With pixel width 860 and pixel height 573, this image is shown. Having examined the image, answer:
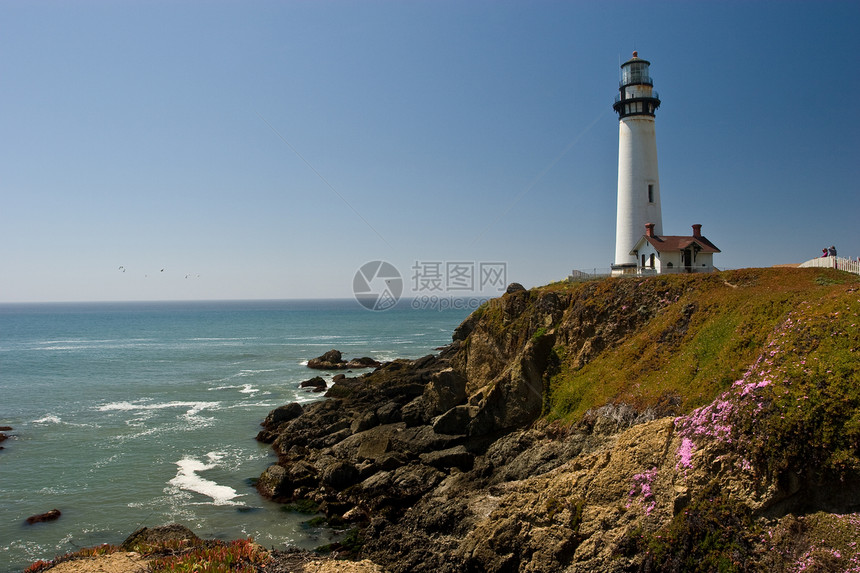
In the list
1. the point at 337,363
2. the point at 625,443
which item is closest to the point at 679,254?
the point at 625,443

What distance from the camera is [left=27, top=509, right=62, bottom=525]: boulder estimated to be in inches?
843

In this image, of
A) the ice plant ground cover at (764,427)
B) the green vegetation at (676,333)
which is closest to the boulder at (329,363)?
the green vegetation at (676,333)

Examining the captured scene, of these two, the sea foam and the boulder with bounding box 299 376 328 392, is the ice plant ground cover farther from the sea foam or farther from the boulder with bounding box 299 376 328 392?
the boulder with bounding box 299 376 328 392

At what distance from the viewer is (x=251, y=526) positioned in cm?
2047

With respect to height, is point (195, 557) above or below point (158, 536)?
above

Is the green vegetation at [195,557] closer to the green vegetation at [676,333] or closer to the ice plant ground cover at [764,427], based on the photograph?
the ice plant ground cover at [764,427]

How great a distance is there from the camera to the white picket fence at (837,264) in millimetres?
23312

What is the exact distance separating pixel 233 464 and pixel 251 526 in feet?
26.6

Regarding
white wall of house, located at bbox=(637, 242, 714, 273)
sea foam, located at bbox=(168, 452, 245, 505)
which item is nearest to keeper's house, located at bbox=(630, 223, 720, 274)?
white wall of house, located at bbox=(637, 242, 714, 273)

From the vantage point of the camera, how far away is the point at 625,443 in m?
17.4

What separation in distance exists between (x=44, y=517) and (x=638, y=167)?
125 feet

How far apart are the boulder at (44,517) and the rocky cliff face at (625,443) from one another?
8269mm

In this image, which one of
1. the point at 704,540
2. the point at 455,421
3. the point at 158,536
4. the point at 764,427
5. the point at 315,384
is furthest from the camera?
the point at 315,384

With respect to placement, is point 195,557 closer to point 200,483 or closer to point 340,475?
point 340,475
